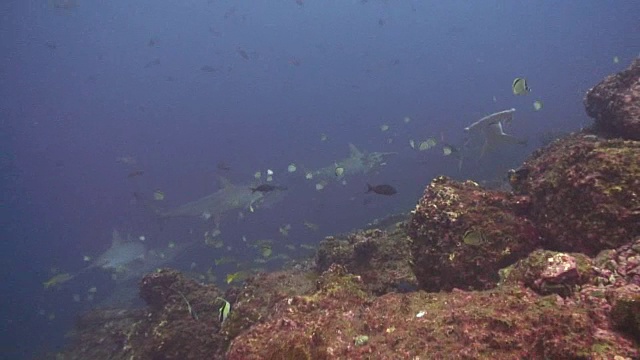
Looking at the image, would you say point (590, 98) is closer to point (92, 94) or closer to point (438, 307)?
point (438, 307)

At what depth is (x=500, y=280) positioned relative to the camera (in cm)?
436

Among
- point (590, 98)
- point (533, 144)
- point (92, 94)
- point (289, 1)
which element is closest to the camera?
point (590, 98)

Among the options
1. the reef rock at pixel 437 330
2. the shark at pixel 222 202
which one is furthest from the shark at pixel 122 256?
the reef rock at pixel 437 330

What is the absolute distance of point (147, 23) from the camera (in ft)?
411

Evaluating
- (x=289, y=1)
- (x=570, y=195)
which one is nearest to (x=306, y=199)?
(x=570, y=195)

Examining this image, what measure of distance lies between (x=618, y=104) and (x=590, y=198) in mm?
3750

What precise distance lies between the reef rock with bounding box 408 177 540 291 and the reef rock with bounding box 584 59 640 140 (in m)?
2.88

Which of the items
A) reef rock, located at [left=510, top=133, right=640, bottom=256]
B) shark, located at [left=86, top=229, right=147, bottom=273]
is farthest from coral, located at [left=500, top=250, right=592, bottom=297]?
shark, located at [left=86, top=229, right=147, bottom=273]

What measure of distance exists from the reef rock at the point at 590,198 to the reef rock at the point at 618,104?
245 centimetres

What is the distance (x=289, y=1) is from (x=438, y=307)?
18613cm

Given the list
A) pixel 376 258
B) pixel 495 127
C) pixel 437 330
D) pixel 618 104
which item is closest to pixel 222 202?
pixel 495 127

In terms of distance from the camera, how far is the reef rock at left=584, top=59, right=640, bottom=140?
6.80 meters

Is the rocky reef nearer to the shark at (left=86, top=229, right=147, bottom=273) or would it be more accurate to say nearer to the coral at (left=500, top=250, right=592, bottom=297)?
the coral at (left=500, top=250, right=592, bottom=297)

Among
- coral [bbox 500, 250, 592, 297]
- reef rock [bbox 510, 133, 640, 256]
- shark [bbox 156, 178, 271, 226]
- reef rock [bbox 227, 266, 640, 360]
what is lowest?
shark [bbox 156, 178, 271, 226]
